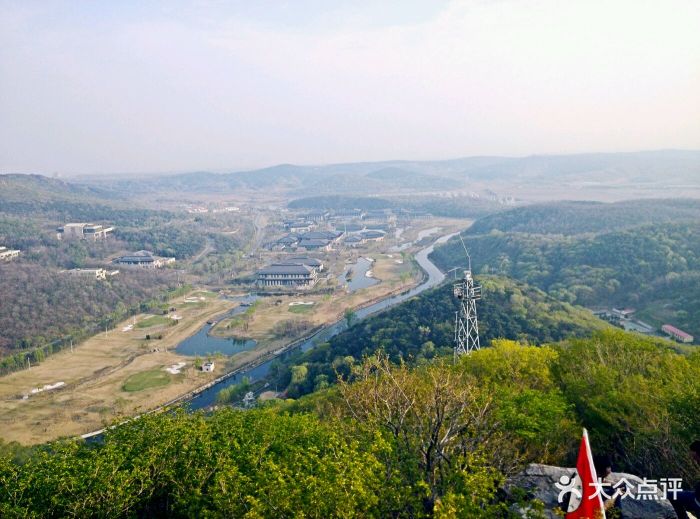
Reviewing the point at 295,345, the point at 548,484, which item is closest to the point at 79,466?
the point at 548,484

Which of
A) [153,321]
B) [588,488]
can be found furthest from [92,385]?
[588,488]

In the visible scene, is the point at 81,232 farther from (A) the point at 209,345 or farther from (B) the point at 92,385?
(B) the point at 92,385

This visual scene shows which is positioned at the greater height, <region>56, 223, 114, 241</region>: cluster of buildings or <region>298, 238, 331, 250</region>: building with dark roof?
<region>56, 223, 114, 241</region>: cluster of buildings

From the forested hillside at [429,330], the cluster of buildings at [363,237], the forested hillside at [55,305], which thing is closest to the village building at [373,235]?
the cluster of buildings at [363,237]

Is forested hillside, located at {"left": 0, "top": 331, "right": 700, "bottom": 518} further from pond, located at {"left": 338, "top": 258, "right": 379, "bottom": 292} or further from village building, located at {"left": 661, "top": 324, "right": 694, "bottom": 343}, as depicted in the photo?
pond, located at {"left": 338, "top": 258, "right": 379, "bottom": 292}

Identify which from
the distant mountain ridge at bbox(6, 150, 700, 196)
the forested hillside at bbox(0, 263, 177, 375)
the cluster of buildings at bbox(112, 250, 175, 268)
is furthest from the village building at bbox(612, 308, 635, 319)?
the distant mountain ridge at bbox(6, 150, 700, 196)

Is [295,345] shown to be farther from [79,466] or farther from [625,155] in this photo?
[625,155]
